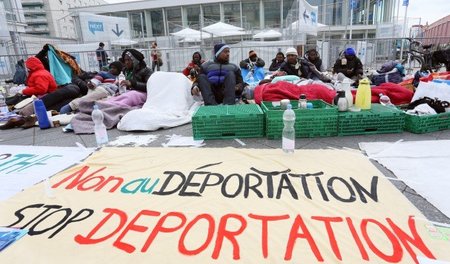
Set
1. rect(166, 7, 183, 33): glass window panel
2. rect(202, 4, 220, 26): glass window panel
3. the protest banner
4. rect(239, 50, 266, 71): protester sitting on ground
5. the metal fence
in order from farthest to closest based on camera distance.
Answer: rect(166, 7, 183, 33): glass window panel → rect(202, 4, 220, 26): glass window panel → the metal fence → rect(239, 50, 266, 71): protester sitting on ground → the protest banner

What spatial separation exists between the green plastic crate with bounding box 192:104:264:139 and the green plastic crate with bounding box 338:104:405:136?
39.3 inches

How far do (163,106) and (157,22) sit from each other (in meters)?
29.7

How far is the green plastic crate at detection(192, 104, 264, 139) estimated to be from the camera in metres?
3.34

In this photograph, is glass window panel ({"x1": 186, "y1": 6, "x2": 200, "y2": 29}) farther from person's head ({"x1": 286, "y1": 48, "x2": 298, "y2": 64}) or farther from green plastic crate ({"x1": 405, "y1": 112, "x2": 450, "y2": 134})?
green plastic crate ({"x1": 405, "y1": 112, "x2": 450, "y2": 134})

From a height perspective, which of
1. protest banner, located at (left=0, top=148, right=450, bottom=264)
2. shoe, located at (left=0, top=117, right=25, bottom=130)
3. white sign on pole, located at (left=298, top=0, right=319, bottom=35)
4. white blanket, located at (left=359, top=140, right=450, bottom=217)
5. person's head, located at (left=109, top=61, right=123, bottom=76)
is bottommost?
white blanket, located at (left=359, top=140, right=450, bottom=217)

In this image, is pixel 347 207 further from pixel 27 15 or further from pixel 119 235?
pixel 27 15

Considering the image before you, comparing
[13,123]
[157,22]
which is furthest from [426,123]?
[157,22]

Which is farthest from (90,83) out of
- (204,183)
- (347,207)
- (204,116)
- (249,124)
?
(347,207)

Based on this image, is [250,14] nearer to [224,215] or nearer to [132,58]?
[132,58]

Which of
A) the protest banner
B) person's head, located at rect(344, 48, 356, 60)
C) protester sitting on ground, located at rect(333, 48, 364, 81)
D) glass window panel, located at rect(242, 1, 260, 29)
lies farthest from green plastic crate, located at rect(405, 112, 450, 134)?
glass window panel, located at rect(242, 1, 260, 29)

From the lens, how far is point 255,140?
335 centimetres

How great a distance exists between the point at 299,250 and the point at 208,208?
2.12 feet

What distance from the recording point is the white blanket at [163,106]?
13.2ft

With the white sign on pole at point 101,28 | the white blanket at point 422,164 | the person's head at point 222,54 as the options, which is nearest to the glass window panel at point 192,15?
the white sign on pole at point 101,28
